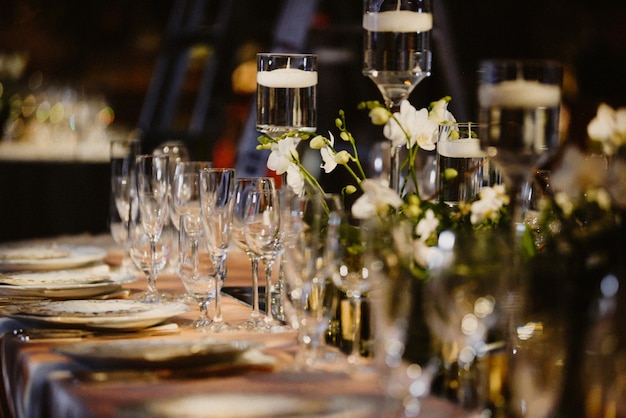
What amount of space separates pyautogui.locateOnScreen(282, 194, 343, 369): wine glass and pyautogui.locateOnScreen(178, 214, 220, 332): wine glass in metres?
0.29

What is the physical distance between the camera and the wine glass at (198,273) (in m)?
1.71

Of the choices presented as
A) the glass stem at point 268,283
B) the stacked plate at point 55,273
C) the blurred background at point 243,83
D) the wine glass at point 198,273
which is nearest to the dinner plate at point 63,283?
the stacked plate at point 55,273

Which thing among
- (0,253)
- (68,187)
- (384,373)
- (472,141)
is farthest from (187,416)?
(68,187)

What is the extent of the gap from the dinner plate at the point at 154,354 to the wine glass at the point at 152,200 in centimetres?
53

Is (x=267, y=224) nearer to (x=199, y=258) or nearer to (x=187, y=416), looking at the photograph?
(x=199, y=258)

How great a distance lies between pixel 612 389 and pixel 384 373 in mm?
262

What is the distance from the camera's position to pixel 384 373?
108cm

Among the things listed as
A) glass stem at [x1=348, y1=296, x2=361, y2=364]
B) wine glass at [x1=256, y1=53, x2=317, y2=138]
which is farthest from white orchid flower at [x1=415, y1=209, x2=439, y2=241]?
wine glass at [x1=256, y1=53, x2=317, y2=138]

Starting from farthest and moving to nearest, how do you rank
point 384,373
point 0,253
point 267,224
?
point 0,253 < point 267,224 < point 384,373

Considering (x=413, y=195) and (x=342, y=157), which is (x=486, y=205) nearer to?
(x=413, y=195)

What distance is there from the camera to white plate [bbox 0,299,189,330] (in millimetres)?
1614

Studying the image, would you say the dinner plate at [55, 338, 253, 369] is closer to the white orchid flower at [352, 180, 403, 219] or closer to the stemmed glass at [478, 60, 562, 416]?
the white orchid flower at [352, 180, 403, 219]

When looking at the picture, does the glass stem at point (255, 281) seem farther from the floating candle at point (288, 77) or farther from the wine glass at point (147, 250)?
the floating candle at point (288, 77)

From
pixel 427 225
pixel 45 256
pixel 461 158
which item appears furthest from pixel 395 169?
pixel 45 256
